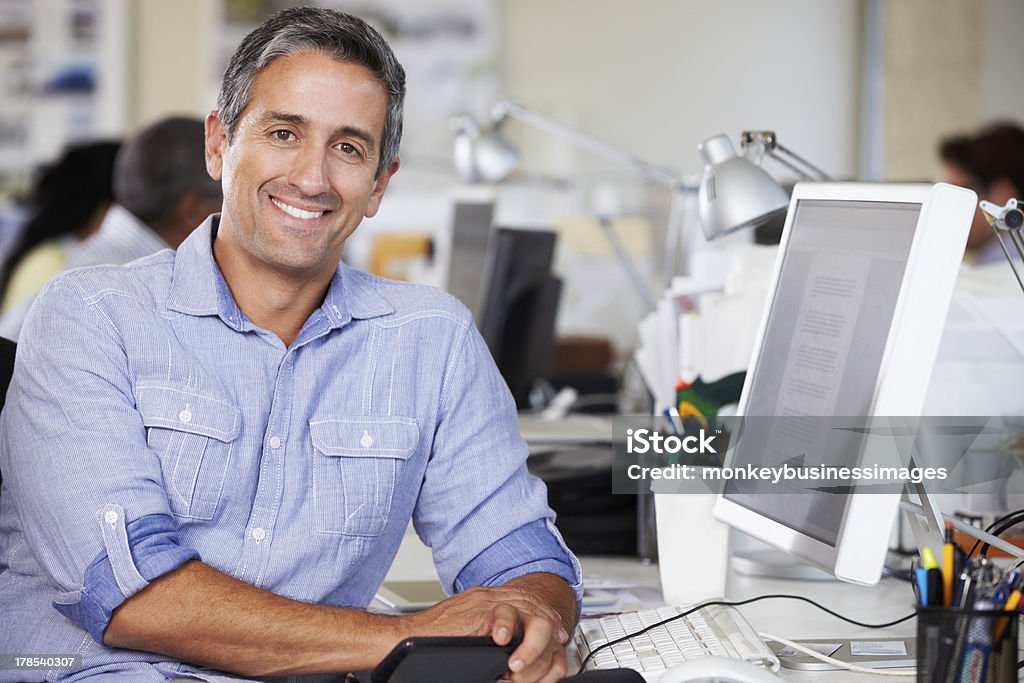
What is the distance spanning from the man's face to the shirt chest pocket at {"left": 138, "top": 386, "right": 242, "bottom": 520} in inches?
7.4

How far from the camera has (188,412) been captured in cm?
125

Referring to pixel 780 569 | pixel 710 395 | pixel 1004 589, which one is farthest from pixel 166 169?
pixel 1004 589

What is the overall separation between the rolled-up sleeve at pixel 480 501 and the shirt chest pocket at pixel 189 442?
0.80 ft

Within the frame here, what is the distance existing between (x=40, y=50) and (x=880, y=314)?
5.82 m

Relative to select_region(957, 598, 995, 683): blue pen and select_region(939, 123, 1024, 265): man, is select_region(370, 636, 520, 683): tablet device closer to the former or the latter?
select_region(957, 598, 995, 683): blue pen

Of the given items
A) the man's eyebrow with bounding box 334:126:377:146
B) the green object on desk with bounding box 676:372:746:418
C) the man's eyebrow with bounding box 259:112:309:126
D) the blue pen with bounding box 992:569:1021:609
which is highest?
the man's eyebrow with bounding box 259:112:309:126

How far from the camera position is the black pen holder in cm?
92

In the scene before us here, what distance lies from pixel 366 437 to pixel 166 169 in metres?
1.62

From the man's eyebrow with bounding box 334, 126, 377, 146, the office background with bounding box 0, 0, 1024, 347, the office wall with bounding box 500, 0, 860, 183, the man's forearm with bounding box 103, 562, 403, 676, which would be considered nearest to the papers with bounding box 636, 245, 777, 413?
the man's eyebrow with bounding box 334, 126, 377, 146

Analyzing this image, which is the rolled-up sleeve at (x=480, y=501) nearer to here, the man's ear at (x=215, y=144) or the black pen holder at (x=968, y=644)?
the man's ear at (x=215, y=144)

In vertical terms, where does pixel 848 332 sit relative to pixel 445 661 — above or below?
above

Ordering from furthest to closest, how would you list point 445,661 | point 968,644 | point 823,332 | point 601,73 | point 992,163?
point 601,73 → point 992,163 → point 823,332 → point 445,661 → point 968,644

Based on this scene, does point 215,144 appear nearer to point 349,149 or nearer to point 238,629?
point 349,149

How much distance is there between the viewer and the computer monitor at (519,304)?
Answer: 2.56 metres
